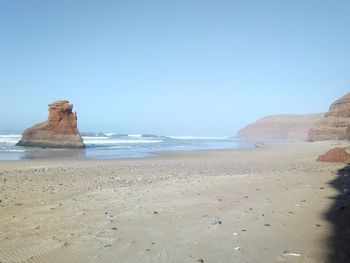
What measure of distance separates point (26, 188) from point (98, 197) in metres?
3.21

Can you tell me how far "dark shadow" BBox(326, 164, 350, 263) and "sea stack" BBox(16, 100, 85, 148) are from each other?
38113 millimetres

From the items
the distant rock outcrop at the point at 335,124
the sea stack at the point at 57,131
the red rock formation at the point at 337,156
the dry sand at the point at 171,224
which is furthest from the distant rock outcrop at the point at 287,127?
the dry sand at the point at 171,224

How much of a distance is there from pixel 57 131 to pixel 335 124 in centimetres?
5376

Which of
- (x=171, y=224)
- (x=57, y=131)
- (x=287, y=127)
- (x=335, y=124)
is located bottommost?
(x=171, y=224)

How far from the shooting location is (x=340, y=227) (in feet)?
18.6

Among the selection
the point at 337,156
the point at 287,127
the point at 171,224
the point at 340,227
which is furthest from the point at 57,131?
the point at 287,127

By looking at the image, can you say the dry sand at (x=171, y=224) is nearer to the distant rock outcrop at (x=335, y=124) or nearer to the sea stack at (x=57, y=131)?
the sea stack at (x=57, y=131)

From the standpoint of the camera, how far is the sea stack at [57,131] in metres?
43.8

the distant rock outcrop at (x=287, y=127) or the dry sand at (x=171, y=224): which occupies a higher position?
the distant rock outcrop at (x=287, y=127)

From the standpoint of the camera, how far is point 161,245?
5.14m

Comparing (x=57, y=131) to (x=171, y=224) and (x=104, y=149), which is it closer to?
(x=104, y=149)

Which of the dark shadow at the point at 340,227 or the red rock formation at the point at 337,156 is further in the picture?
the red rock formation at the point at 337,156

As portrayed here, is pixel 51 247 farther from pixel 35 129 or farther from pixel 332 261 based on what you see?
pixel 35 129

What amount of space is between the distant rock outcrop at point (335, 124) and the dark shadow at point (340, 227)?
2493 inches
